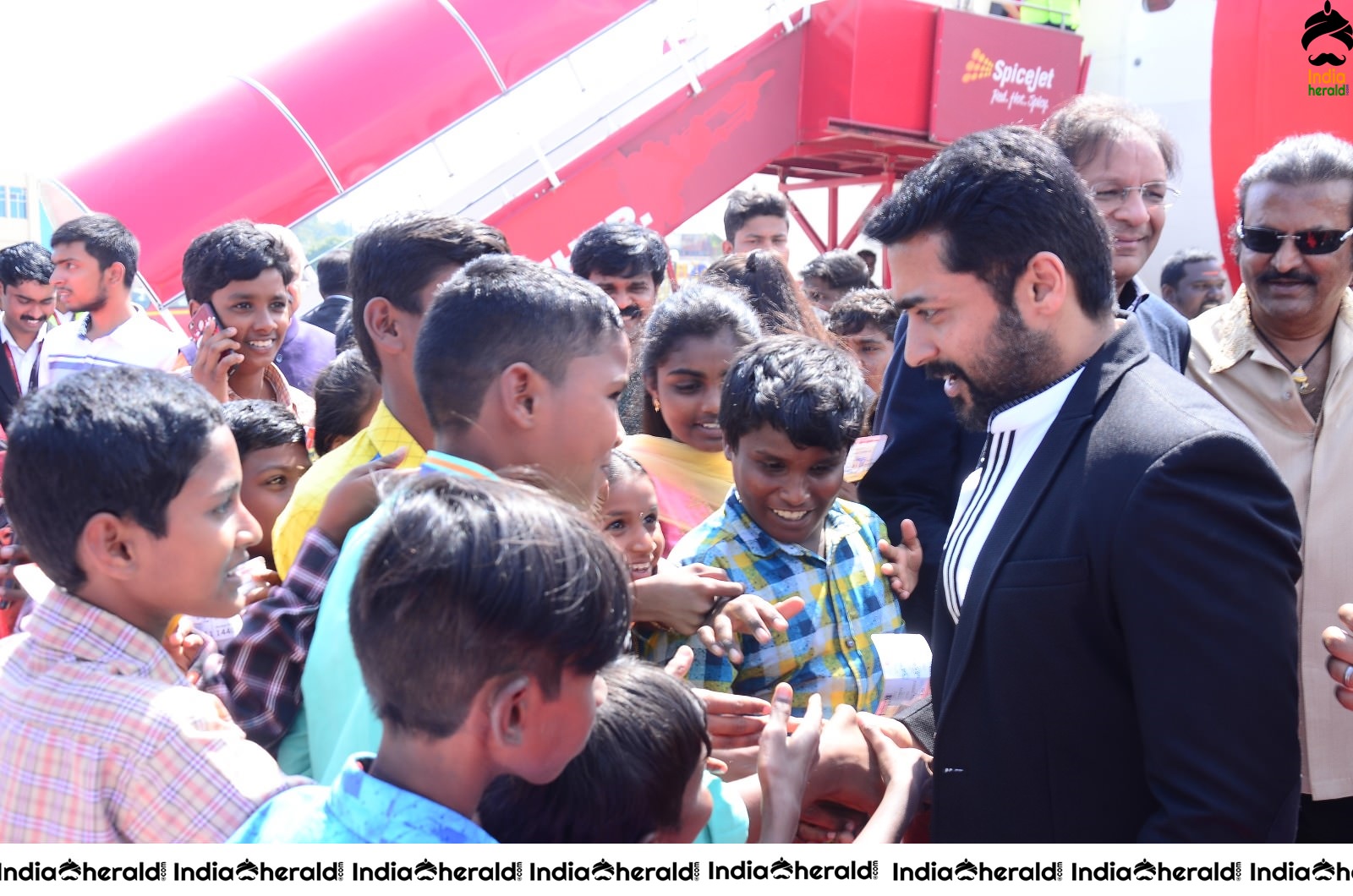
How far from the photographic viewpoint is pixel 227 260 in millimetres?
3602

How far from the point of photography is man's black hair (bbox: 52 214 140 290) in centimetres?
460

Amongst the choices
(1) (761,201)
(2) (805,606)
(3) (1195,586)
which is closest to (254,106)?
(1) (761,201)

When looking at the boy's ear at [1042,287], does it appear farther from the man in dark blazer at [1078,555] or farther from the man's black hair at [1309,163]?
the man's black hair at [1309,163]

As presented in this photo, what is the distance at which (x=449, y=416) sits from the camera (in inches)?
66.8

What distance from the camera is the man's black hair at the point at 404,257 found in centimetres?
215

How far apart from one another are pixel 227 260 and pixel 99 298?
53.1 inches

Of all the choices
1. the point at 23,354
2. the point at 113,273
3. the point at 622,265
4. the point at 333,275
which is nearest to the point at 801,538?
the point at 622,265

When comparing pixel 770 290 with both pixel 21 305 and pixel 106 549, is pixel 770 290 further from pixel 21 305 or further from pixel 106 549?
pixel 21 305

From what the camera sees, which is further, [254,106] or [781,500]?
[254,106]

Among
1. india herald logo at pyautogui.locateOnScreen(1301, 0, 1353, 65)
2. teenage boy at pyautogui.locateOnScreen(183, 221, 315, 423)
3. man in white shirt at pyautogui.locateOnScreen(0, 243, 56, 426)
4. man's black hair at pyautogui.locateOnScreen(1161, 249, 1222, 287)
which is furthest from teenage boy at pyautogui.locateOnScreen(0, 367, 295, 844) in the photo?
india herald logo at pyautogui.locateOnScreen(1301, 0, 1353, 65)

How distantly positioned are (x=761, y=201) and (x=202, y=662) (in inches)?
163

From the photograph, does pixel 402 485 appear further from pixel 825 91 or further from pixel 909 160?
pixel 909 160

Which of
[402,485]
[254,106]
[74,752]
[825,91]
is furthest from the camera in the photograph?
[825,91]

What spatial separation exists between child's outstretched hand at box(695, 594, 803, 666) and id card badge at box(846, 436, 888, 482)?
56cm
